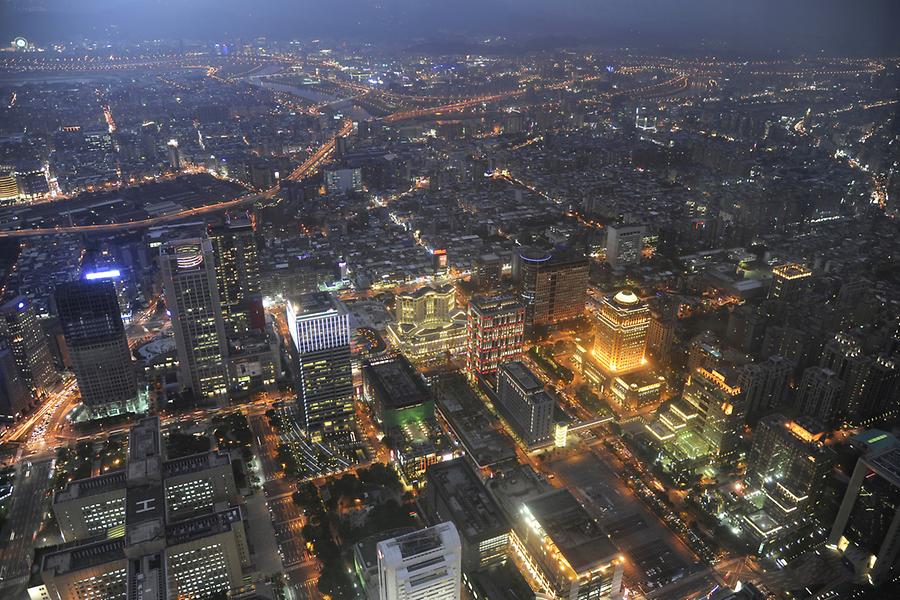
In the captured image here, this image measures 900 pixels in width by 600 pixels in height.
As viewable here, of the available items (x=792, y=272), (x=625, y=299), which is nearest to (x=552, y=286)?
(x=625, y=299)

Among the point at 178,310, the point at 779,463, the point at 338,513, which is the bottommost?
the point at 338,513

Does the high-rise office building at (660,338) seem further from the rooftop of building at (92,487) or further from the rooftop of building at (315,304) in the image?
the rooftop of building at (92,487)

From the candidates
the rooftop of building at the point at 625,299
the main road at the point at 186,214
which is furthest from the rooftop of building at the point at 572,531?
the main road at the point at 186,214

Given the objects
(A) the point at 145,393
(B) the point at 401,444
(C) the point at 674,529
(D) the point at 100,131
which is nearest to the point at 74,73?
(D) the point at 100,131

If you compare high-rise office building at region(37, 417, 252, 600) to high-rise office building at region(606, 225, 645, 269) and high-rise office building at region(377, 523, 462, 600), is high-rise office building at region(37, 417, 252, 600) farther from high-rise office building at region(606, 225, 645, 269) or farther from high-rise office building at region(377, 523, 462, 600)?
high-rise office building at region(606, 225, 645, 269)

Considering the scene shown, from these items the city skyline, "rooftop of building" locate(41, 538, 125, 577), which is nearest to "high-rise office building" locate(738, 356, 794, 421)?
the city skyline

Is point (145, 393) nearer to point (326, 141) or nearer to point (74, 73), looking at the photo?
point (326, 141)
